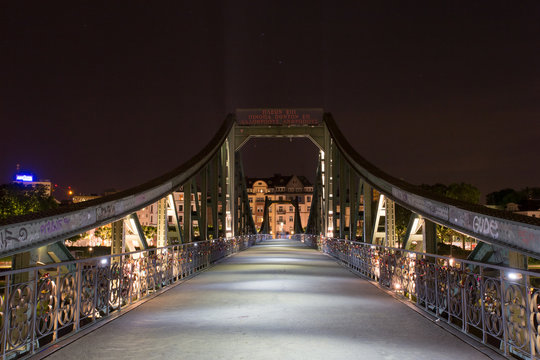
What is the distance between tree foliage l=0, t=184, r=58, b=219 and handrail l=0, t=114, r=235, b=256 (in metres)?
46.8

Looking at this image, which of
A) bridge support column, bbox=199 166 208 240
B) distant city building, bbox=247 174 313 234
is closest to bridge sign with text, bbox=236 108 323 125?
bridge support column, bbox=199 166 208 240

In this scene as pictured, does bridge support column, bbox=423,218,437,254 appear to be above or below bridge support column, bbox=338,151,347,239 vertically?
below

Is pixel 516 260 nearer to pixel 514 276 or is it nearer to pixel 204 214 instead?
pixel 514 276

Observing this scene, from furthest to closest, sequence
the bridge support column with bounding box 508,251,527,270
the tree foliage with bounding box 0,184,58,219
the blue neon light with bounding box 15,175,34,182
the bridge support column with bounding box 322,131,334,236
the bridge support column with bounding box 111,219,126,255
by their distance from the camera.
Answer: the blue neon light with bounding box 15,175,34,182 → the tree foliage with bounding box 0,184,58,219 → the bridge support column with bounding box 322,131,334,236 → the bridge support column with bounding box 111,219,126,255 → the bridge support column with bounding box 508,251,527,270

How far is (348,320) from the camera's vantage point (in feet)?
24.3

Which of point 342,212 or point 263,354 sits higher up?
point 342,212

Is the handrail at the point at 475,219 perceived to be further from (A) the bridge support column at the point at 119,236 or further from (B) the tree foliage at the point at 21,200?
(B) the tree foliage at the point at 21,200

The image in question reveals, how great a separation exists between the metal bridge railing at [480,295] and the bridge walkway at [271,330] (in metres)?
0.34

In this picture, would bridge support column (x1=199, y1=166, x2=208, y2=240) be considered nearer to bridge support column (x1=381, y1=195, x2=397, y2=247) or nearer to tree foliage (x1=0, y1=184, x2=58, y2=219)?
bridge support column (x1=381, y1=195, x2=397, y2=247)

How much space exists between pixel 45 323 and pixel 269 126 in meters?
26.3

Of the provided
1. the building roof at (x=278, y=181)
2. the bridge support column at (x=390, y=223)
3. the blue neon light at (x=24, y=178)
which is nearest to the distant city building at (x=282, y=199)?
the building roof at (x=278, y=181)

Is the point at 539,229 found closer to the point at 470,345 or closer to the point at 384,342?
the point at 470,345

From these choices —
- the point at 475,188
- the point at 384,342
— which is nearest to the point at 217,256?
the point at 384,342

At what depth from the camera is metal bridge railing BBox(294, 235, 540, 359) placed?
16.6ft
